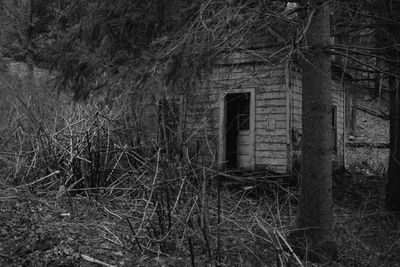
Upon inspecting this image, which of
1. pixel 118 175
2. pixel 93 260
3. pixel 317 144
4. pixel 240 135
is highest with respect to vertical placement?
pixel 240 135

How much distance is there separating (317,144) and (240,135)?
6.32 metres

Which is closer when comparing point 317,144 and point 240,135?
point 317,144

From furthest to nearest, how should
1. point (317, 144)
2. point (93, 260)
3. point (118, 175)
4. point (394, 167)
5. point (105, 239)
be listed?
point (394, 167), point (118, 175), point (317, 144), point (105, 239), point (93, 260)

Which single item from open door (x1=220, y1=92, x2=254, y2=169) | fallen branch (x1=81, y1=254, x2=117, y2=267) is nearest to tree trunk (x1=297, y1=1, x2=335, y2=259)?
fallen branch (x1=81, y1=254, x2=117, y2=267)

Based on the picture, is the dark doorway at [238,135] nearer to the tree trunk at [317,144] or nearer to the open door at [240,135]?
the open door at [240,135]

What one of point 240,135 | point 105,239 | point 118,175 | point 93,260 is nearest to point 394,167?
point 240,135

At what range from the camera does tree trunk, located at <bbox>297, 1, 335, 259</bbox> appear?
20.1ft

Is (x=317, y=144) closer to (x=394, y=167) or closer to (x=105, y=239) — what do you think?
(x=105, y=239)

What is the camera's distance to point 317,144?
612 centimetres

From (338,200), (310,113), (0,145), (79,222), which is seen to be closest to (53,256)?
(79,222)

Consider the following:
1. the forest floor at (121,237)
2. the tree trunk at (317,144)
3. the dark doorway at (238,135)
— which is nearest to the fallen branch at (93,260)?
the forest floor at (121,237)

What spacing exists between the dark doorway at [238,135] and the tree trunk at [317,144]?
582 centimetres

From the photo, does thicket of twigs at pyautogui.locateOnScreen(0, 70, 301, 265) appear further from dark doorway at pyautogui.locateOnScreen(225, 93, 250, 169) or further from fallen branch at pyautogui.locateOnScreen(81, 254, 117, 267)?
dark doorway at pyautogui.locateOnScreen(225, 93, 250, 169)

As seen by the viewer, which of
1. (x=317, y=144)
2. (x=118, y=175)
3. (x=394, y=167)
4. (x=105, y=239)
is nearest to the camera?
(x=105, y=239)
